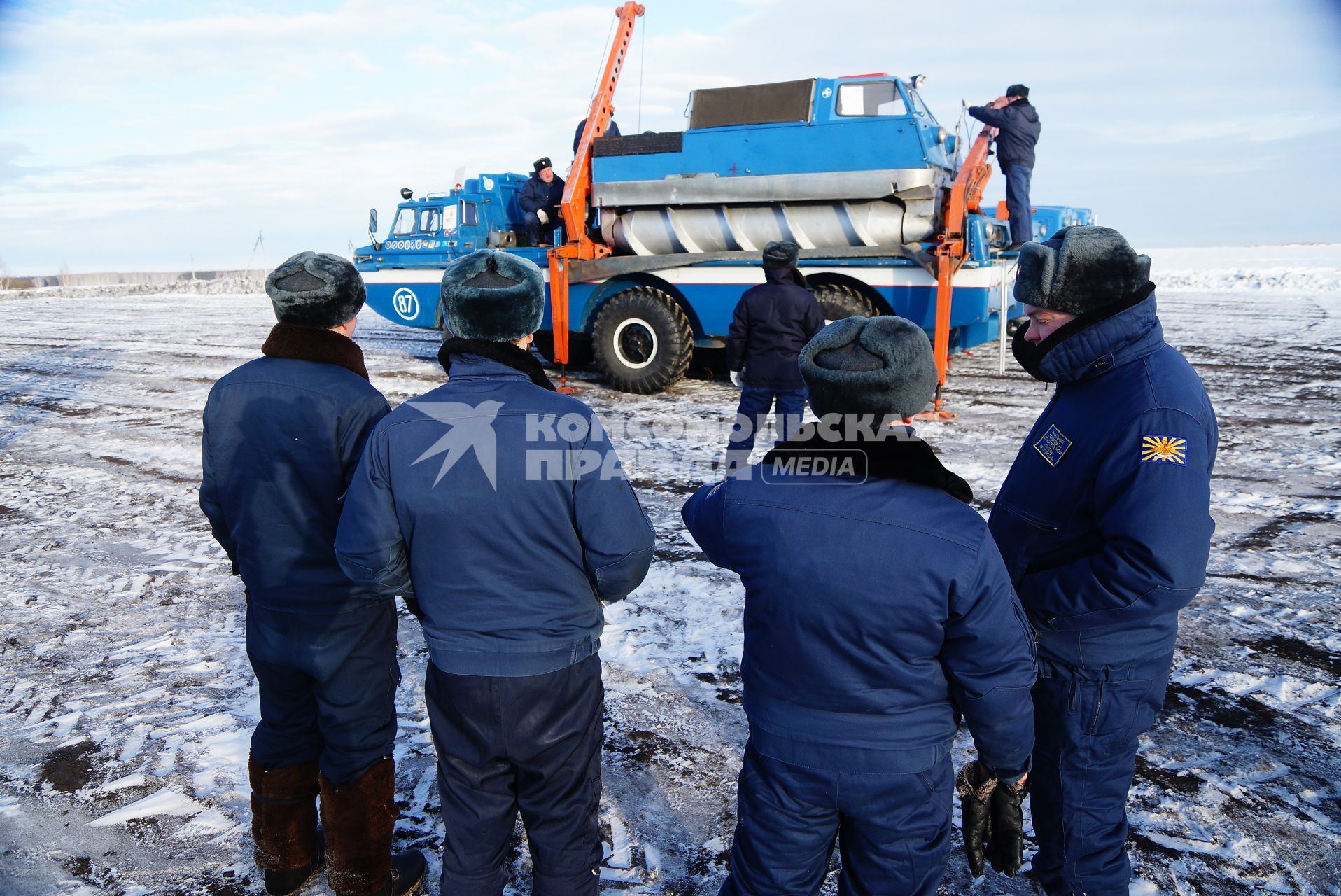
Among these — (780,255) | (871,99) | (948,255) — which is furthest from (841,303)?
(780,255)

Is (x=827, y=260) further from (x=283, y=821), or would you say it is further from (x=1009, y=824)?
(x=283, y=821)

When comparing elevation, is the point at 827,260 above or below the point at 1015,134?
below

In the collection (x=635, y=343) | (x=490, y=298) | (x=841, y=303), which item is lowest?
(x=635, y=343)

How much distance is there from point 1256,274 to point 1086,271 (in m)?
26.4

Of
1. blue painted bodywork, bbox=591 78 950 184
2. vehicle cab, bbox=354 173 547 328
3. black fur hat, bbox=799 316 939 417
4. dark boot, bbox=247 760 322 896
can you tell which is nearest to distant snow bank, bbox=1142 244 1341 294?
blue painted bodywork, bbox=591 78 950 184

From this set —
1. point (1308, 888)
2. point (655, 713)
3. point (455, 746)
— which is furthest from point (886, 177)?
point (455, 746)

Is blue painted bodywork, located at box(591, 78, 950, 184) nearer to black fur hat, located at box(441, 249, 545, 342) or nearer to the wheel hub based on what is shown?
the wheel hub

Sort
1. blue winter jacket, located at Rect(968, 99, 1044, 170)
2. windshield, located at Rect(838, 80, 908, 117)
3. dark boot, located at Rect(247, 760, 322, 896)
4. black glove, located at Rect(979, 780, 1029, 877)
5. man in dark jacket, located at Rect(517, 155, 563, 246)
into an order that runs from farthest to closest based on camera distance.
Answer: man in dark jacket, located at Rect(517, 155, 563, 246), blue winter jacket, located at Rect(968, 99, 1044, 170), windshield, located at Rect(838, 80, 908, 117), dark boot, located at Rect(247, 760, 322, 896), black glove, located at Rect(979, 780, 1029, 877)

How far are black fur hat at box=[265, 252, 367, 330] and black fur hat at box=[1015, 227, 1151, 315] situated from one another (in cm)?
177

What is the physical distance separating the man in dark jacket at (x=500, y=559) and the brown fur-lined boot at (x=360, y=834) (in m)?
0.42

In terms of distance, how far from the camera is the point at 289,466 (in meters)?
2.26

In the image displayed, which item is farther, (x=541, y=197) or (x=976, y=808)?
(x=541, y=197)

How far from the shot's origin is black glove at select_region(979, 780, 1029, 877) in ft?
6.40

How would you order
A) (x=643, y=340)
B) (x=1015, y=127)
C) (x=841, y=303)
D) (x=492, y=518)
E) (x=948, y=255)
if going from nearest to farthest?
(x=492, y=518)
(x=948, y=255)
(x=841, y=303)
(x=1015, y=127)
(x=643, y=340)
